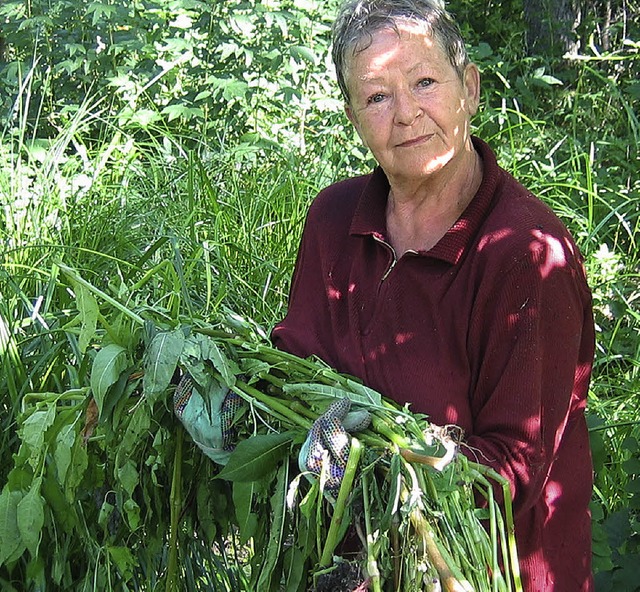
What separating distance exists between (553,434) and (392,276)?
16.0 inches

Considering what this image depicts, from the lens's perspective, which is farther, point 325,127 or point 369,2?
point 325,127

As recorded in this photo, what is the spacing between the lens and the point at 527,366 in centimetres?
153

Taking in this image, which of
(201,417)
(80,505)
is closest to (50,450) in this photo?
(80,505)

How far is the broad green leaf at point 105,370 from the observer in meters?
1.52

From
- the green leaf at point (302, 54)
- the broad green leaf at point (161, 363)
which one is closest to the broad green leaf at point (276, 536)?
the broad green leaf at point (161, 363)

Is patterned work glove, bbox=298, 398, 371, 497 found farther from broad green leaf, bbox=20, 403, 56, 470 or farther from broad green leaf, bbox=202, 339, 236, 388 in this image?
broad green leaf, bbox=20, 403, 56, 470

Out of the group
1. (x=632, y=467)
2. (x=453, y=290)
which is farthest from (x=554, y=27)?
(x=453, y=290)

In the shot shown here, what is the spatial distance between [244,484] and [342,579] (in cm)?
27

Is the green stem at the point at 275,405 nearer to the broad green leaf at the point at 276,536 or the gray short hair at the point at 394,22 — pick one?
the broad green leaf at the point at 276,536

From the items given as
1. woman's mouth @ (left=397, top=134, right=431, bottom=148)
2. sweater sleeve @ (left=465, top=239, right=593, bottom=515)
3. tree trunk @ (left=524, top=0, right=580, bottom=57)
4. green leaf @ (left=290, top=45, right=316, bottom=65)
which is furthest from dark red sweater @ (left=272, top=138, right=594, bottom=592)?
tree trunk @ (left=524, top=0, right=580, bottom=57)

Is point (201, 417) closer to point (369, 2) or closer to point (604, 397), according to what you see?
point (369, 2)

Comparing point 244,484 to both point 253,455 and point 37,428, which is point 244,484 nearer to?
point 253,455

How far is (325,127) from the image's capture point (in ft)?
14.0

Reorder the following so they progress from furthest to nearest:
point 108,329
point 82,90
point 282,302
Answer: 1. point 82,90
2. point 282,302
3. point 108,329
